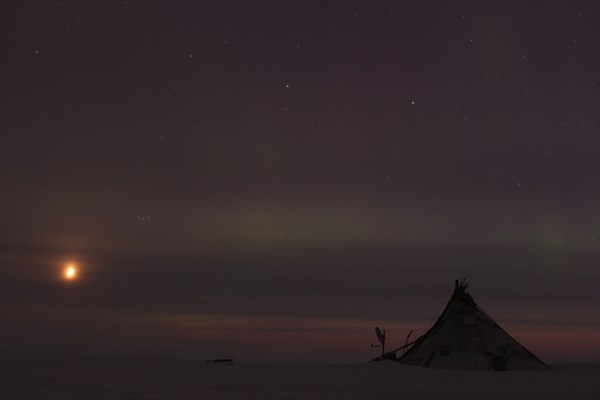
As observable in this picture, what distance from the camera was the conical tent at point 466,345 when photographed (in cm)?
3288

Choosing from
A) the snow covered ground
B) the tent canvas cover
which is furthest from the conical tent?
the snow covered ground

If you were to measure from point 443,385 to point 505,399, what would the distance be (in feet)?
13.7

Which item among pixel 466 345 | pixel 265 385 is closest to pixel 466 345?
pixel 466 345

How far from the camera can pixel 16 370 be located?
922 inches

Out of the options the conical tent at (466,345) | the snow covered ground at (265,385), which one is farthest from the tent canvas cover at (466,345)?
the snow covered ground at (265,385)

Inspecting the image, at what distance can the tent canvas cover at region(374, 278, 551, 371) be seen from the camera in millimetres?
32875

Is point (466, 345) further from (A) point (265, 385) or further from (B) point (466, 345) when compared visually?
(A) point (265, 385)

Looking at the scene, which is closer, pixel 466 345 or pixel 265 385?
pixel 265 385

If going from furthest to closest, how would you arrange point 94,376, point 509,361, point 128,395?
point 509,361
point 94,376
point 128,395

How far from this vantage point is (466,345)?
33.8m

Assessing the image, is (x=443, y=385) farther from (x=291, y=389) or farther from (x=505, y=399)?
(x=291, y=389)

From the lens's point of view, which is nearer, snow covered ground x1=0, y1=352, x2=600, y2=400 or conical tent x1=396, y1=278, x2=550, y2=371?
snow covered ground x1=0, y1=352, x2=600, y2=400

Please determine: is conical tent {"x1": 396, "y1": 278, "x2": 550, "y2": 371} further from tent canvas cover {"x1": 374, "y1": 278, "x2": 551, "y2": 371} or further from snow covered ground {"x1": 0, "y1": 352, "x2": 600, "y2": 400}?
snow covered ground {"x1": 0, "y1": 352, "x2": 600, "y2": 400}

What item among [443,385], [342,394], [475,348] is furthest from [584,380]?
[342,394]
